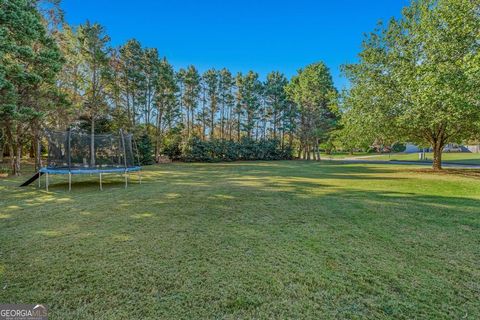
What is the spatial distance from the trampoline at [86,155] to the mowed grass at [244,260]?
337 cm

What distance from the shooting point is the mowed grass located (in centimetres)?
202

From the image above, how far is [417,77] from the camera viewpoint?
32.1 feet

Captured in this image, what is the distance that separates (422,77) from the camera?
30.3 ft

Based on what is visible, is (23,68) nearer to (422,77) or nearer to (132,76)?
(132,76)

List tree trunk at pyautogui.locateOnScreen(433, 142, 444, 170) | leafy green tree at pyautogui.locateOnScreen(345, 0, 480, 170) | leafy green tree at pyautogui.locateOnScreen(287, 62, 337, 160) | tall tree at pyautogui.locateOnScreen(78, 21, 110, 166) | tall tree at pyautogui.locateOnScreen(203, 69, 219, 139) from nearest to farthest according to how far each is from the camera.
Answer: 1. leafy green tree at pyautogui.locateOnScreen(345, 0, 480, 170)
2. tree trunk at pyautogui.locateOnScreen(433, 142, 444, 170)
3. tall tree at pyautogui.locateOnScreen(78, 21, 110, 166)
4. leafy green tree at pyautogui.locateOnScreen(287, 62, 337, 160)
5. tall tree at pyautogui.locateOnScreen(203, 69, 219, 139)

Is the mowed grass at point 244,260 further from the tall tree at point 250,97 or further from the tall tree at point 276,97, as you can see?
the tall tree at point 276,97

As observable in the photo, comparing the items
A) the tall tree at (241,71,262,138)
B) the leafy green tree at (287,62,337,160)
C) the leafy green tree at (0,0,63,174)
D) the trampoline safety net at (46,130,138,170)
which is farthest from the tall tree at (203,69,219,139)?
the leafy green tree at (0,0,63,174)

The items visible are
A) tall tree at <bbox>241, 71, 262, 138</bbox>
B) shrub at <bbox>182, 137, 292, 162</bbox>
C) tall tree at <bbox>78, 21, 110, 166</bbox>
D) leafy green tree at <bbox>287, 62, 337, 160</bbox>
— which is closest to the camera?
tall tree at <bbox>78, 21, 110, 166</bbox>

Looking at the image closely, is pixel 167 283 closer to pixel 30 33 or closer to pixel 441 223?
pixel 441 223

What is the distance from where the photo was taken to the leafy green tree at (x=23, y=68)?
26.7 ft

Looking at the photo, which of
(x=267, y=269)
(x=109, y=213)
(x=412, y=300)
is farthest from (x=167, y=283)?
(x=109, y=213)

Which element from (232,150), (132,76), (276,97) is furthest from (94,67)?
(276,97)

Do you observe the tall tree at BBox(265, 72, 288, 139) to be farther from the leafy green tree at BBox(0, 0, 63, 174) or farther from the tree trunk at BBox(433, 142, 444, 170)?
the leafy green tree at BBox(0, 0, 63, 174)

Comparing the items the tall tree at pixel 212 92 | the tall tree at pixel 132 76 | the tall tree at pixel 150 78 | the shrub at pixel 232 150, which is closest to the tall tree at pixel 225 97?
the tall tree at pixel 212 92
